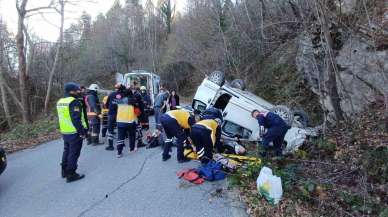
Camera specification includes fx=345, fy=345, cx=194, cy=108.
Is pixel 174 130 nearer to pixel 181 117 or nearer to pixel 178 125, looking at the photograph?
pixel 178 125

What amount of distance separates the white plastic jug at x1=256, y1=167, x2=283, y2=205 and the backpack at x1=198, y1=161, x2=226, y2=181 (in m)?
1.29

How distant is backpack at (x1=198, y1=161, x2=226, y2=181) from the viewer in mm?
6414

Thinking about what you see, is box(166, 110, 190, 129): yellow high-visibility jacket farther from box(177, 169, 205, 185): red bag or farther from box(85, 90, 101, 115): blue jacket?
box(85, 90, 101, 115): blue jacket

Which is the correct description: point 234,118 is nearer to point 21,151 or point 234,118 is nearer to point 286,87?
point 286,87

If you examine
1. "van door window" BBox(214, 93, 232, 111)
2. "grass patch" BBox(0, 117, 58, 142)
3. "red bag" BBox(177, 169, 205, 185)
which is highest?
"van door window" BBox(214, 93, 232, 111)

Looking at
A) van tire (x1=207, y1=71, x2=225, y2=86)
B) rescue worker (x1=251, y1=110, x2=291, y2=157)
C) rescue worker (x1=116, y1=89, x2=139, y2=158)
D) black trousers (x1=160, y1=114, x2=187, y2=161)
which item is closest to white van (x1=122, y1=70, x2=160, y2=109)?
van tire (x1=207, y1=71, x2=225, y2=86)

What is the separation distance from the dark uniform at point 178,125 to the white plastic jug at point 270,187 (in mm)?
2732

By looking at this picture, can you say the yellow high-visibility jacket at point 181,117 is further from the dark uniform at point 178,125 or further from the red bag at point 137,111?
the red bag at point 137,111

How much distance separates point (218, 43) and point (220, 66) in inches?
59.6

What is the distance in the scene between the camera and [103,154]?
29.3 feet

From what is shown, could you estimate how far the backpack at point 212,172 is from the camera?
21.0ft

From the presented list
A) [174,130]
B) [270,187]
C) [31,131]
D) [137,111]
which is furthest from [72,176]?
Answer: [31,131]

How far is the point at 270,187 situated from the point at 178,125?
306 cm

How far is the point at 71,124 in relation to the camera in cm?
676
